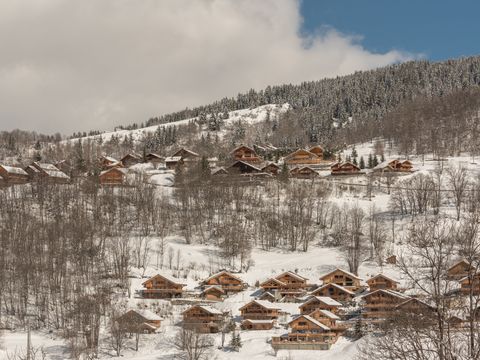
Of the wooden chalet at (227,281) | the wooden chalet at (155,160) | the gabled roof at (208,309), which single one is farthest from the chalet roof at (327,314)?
the wooden chalet at (155,160)

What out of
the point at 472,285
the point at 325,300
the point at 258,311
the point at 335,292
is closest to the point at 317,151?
the point at 335,292

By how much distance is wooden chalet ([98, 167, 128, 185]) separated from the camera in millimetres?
100438

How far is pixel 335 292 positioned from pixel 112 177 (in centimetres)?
5009

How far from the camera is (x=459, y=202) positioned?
270ft

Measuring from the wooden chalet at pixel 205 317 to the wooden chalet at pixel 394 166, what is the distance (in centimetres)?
5560

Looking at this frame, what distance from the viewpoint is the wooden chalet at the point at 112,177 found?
10044 centimetres

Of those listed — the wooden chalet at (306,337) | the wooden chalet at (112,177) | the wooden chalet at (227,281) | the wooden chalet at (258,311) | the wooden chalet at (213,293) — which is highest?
the wooden chalet at (112,177)

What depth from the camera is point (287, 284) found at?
67.9 metres

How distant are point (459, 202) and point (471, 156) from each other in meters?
42.4

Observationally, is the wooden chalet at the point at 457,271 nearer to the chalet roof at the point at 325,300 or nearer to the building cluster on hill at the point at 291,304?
the building cluster on hill at the point at 291,304

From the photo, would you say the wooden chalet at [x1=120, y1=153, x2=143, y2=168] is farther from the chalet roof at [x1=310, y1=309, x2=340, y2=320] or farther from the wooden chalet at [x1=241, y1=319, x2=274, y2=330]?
the chalet roof at [x1=310, y1=309, x2=340, y2=320]

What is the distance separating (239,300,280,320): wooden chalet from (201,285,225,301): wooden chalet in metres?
6.72

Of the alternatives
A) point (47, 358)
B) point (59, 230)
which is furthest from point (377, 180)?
point (47, 358)

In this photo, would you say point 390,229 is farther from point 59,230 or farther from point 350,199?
point 59,230
